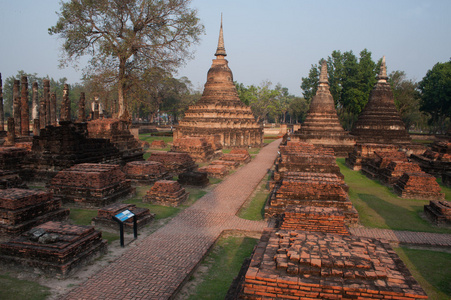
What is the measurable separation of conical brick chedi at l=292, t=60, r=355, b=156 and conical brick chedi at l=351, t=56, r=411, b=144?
1.29 metres

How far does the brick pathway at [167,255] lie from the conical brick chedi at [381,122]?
634 inches

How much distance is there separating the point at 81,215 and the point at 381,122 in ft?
70.1

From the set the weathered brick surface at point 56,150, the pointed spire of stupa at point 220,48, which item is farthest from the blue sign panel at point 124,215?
the pointed spire of stupa at point 220,48

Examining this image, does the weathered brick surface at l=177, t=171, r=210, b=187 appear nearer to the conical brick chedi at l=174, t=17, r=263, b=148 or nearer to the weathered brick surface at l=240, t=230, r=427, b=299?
the weathered brick surface at l=240, t=230, r=427, b=299

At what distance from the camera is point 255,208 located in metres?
9.51

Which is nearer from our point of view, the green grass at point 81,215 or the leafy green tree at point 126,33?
the green grass at point 81,215

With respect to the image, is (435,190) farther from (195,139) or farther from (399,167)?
(195,139)

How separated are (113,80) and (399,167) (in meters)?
18.5

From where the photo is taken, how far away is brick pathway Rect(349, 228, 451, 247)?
6.96 meters

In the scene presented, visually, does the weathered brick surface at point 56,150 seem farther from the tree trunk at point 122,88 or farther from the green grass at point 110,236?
the tree trunk at point 122,88

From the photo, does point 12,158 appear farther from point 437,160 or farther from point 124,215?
point 437,160

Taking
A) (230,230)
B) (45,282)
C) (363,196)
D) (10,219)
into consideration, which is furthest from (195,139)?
(45,282)

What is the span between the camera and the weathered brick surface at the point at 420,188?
1077 centimetres

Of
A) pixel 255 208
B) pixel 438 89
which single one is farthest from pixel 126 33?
pixel 438 89
